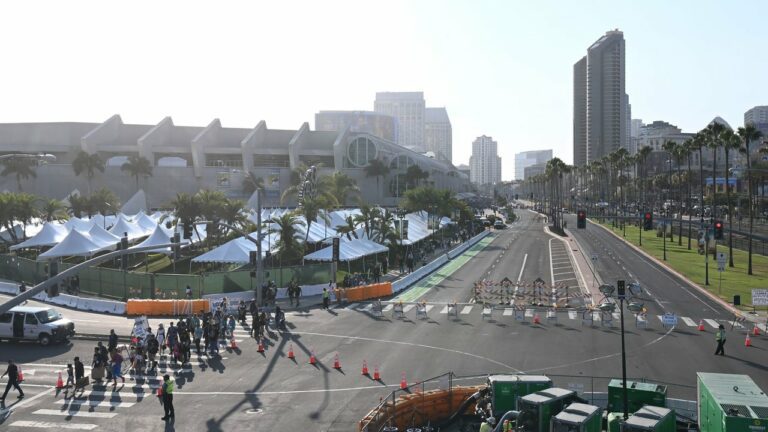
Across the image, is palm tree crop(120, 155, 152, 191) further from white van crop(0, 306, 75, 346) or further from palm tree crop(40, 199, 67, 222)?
white van crop(0, 306, 75, 346)

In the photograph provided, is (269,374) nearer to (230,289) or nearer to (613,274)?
(230,289)

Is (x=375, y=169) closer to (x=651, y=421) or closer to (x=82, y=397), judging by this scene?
(x=82, y=397)

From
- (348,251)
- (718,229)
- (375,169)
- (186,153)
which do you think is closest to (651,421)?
(718,229)

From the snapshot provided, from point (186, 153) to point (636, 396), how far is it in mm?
119368

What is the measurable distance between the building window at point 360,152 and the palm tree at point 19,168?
5670cm

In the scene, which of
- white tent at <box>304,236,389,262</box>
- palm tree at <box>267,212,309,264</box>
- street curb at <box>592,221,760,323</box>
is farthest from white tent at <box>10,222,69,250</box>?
street curb at <box>592,221,760,323</box>

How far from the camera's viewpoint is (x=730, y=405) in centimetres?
1587

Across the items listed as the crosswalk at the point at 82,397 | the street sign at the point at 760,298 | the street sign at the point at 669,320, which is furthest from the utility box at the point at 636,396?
the street sign at the point at 760,298

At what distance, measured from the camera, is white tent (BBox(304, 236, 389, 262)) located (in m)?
51.2

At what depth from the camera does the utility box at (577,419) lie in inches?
635

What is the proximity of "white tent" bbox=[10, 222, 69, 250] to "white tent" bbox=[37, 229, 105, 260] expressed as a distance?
7.15 meters

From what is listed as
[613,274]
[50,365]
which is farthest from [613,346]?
[613,274]

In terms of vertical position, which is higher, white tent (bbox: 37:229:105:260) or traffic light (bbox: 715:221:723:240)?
traffic light (bbox: 715:221:723:240)

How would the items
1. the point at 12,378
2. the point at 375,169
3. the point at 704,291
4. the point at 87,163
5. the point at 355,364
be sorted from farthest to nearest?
the point at 375,169
the point at 87,163
the point at 704,291
the point at 355,364
the point at 12,378
